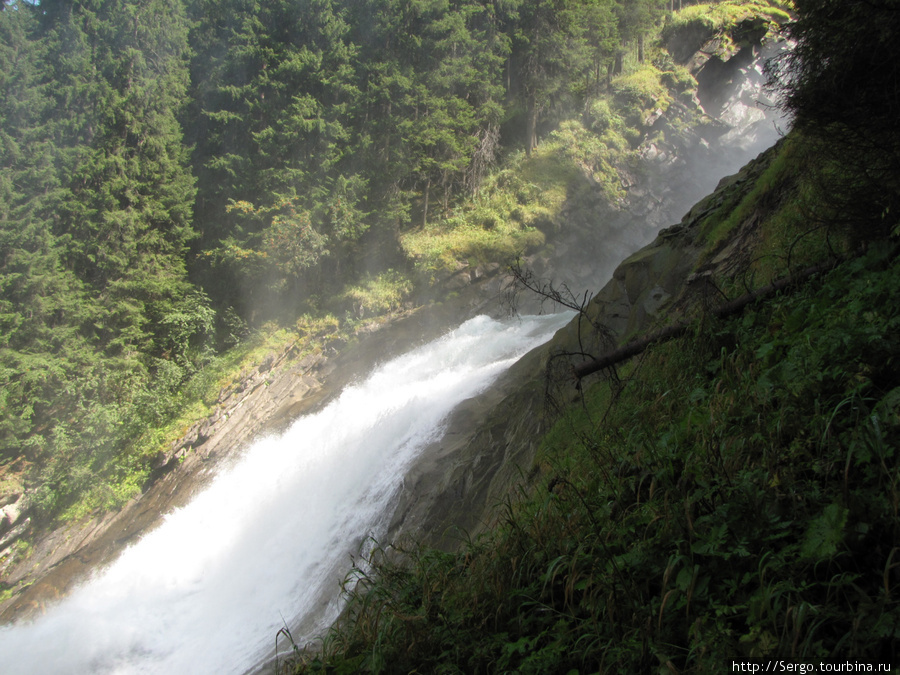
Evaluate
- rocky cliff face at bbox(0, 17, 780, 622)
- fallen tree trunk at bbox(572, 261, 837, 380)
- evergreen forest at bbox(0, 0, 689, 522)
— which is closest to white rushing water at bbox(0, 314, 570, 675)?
A: rocky cliff face at bbox(0, 17, 780, 622)

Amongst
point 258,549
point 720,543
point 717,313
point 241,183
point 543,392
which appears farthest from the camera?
point 241,183

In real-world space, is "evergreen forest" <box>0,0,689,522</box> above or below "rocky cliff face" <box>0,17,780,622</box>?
above

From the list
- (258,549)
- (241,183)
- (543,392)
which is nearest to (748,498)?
(543,392)

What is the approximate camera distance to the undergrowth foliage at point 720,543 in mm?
1943

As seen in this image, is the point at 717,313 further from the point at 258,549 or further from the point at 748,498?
the point at 258,549

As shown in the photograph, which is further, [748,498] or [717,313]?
[717,313]

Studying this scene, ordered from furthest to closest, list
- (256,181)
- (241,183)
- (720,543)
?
(241,183)
(256,181)
(720,543)

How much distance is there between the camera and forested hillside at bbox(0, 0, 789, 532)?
60.9 ft

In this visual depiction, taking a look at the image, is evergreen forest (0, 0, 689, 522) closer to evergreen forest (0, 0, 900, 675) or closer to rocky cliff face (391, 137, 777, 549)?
evergreen forest (0, 0, 900, 675)

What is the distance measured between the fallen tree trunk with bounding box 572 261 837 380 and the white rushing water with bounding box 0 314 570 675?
4712 mm

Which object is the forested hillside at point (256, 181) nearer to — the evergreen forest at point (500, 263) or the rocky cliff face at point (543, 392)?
the evergreen forest at point (500, 263)

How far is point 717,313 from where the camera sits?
14.3 ft

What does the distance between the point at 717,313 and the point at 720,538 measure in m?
2.58

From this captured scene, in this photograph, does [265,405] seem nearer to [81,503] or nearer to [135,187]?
[81,503]
